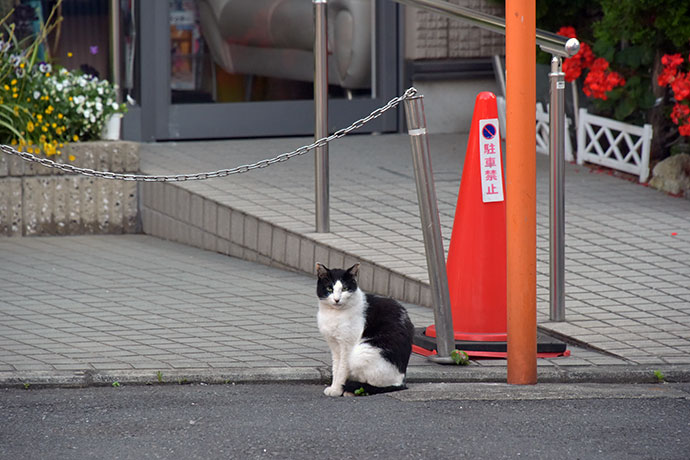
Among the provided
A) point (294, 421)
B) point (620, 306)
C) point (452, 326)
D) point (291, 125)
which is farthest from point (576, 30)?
point (294, 421)

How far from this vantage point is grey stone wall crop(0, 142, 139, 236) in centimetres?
843

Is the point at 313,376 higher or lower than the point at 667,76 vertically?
lower

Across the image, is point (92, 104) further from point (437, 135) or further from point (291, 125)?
point (437, 135)

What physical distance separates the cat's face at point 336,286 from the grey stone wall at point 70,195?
152 inches

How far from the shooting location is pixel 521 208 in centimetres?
505

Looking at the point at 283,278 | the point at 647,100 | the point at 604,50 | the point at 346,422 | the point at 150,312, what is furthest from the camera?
the point at 604,50

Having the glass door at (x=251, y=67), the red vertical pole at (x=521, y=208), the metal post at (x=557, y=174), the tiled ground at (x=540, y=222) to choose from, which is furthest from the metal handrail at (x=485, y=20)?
the glass door at (x=251, y=67)

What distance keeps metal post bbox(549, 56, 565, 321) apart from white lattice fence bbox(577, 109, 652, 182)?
3.47 m

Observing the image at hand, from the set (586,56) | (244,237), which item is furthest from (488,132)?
(586,56)

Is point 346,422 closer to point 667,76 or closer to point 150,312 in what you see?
point 150,312

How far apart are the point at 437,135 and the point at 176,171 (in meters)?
3.10

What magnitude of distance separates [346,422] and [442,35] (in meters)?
6.89

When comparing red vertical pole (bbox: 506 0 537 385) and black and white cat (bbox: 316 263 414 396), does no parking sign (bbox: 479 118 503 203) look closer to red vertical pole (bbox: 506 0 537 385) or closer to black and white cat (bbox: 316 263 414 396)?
red vertical pole (bbox: 506 0 537 385)

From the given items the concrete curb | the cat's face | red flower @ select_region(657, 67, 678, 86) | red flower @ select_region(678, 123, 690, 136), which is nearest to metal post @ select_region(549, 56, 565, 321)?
the concrete curb
